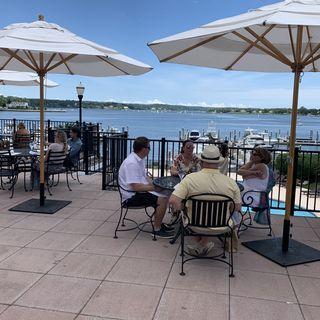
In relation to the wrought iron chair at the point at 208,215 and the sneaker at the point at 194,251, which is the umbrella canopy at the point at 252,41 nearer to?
the wrought iron chair at the point at 208,215

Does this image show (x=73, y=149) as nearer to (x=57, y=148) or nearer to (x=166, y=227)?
(x=57, y=148)

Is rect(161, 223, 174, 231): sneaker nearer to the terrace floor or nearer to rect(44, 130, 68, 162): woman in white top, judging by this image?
the terrace floor

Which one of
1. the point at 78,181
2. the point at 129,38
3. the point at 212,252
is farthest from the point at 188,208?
the point at 129,38

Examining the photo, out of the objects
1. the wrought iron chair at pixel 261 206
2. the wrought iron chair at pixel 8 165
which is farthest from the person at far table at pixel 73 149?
the wrought iron chair at pixel 261 206

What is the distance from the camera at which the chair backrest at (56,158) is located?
6766mm

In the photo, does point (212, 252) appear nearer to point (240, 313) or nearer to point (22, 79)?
point (240, 313)

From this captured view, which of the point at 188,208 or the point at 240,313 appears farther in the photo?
the point at 188,208

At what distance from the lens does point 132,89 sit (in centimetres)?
4431

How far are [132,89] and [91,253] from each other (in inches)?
1630

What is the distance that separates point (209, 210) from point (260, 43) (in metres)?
2.73

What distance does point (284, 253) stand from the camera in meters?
4.18

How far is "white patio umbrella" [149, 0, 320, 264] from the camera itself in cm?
322

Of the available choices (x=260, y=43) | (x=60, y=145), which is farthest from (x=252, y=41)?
(x=60, y=145)

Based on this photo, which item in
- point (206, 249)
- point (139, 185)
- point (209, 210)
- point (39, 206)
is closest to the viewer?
point (209, 210)
